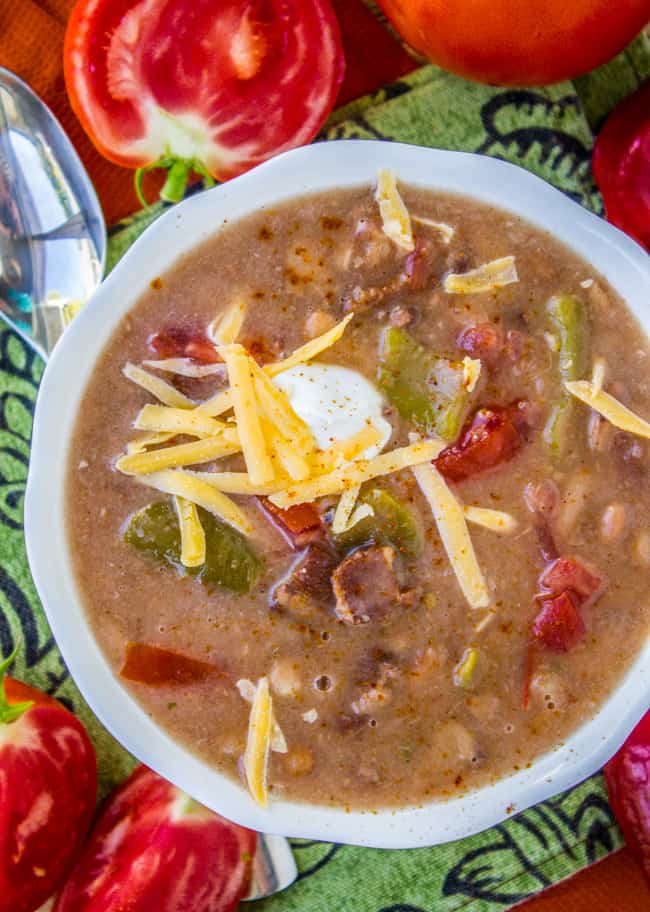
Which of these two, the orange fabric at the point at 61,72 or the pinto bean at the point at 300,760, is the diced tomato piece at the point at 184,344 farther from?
the pinto bean at the point at 300,760

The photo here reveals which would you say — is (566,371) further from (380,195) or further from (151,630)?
(151,630)

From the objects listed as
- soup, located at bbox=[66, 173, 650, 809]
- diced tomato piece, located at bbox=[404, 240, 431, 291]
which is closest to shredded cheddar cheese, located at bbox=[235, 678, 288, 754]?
soup, located at bbox=[66, 173, 650, 809]

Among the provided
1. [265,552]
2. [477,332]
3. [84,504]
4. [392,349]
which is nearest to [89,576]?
[84,504]

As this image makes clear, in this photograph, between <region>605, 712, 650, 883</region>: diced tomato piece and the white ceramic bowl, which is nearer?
the white ceramic bowl

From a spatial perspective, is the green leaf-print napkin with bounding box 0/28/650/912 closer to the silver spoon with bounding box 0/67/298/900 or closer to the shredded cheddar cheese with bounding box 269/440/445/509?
the silver spoon with bounding box 0/67/298/900

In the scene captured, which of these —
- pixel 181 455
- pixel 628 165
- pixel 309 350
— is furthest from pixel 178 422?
pixel 628 165
